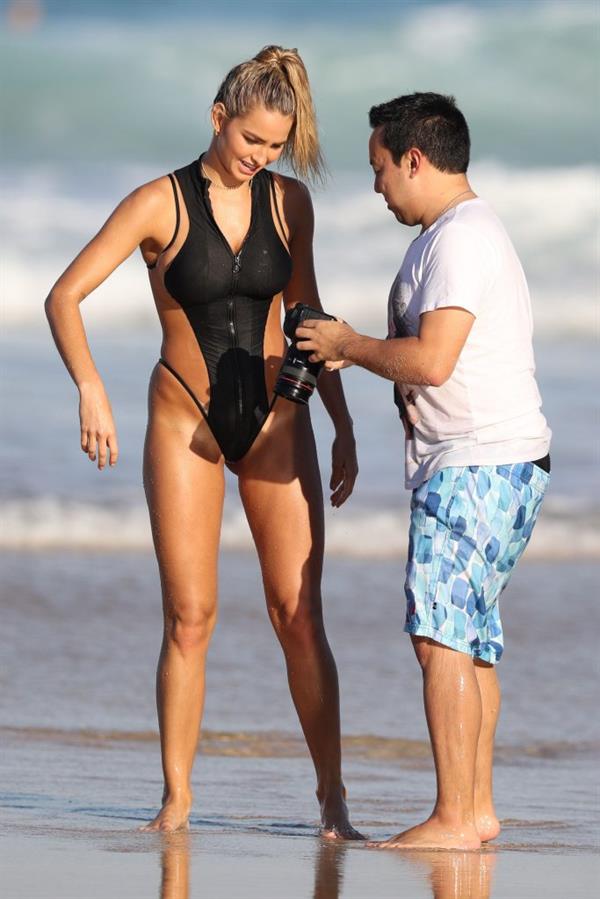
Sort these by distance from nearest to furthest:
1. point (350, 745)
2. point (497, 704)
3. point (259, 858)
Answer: point (259, 858), point (497, 704), point (350, 745)

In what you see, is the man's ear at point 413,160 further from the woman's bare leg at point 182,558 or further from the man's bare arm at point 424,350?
the woman's bare leg at point 182,558

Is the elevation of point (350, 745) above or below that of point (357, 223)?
below

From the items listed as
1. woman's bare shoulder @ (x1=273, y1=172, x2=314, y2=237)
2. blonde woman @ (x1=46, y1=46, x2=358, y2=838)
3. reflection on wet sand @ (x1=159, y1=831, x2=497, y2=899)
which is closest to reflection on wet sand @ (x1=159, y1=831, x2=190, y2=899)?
reflection on wet sand @ (x1=159, y1=831, x2=497, y2=899)

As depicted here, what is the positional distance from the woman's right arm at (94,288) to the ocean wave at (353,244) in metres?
13.3

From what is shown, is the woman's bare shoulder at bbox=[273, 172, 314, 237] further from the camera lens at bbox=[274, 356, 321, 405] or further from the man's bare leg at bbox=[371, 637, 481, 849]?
the man's bare leg at bbox=[371, 637, 481, 849]

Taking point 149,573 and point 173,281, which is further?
point 149,573

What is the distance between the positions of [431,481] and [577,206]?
18.8 metres

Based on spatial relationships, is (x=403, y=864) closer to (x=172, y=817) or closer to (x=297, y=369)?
(x=172, y=817)

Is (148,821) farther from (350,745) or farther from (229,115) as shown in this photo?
(229,115)

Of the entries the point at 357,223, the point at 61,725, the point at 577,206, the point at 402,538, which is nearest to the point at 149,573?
the point at 402,538

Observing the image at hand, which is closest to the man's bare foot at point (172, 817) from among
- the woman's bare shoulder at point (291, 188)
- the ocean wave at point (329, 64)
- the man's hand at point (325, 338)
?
the man's hand at point (325, 338)

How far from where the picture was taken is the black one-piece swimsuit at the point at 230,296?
14.0ft

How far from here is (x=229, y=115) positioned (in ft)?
13.9

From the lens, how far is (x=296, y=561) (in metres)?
4.38
